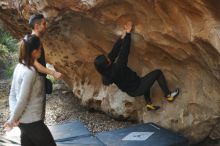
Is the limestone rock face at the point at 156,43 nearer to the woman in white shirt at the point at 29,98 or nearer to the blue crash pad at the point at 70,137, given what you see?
the blue crash pad at the point at 70,137

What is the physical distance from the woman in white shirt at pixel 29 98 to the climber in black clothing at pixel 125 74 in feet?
5.81

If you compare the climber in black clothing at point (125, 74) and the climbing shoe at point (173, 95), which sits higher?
the climber in black clothing at point (125, 74)

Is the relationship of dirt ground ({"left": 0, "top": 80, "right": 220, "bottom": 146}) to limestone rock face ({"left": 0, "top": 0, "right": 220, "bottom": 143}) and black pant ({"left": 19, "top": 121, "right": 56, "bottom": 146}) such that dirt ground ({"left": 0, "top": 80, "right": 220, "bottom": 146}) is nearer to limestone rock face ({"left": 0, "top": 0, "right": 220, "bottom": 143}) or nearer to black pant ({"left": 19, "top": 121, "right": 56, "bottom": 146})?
limestone rock face ({"left": 0, "top": 0, "right": 220, "bottom": 143})

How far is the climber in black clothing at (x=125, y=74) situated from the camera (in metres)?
5.64

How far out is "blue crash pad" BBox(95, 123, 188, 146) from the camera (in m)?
5.36

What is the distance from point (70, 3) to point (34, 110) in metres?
2.16

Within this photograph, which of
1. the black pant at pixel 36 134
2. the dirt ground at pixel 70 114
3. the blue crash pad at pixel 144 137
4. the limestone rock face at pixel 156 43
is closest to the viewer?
the black pant at pixel 36 134

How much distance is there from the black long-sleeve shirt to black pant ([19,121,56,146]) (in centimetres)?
188

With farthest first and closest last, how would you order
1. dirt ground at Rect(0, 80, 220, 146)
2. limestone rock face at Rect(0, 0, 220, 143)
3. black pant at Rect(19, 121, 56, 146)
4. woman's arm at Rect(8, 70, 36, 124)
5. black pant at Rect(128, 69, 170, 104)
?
dirt ground at Rect(0, 80, 220, 146) → black pant at Rect(128, 69, 170, 104) → limestone rock face at Rect(0, 0, 220, 143) → black pant at Rect(19, 121, 56, 146) → woman's arm at Rect(8, 70, 36, 124)

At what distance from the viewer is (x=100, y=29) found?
21.0ft

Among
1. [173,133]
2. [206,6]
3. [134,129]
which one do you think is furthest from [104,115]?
[206,6]

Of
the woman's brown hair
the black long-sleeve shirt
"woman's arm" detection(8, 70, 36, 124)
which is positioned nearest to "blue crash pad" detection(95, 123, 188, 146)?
the black long-sleeve shirt

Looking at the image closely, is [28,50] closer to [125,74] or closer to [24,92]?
[24,92]

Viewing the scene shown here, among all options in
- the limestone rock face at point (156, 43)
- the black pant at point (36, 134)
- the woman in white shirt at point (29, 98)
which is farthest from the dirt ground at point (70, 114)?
the woman in white shirt at point (29, 98)
